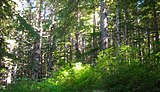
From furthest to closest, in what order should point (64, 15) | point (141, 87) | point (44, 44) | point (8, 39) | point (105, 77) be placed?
point (44, 44) < point (8, 39) < point (64, 15) < point (105, 77) < point (141, 87)

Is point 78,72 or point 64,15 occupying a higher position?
point 64,15

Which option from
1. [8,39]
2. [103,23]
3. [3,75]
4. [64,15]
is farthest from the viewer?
[3,75]

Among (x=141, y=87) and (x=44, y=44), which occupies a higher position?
(x=44, y=44)

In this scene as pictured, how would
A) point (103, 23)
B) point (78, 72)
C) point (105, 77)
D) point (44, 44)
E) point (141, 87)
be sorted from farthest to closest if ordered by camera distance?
point (44, 44) < point (103, 23) < point (78, 72) < point (105, 77) < point (141, 87)

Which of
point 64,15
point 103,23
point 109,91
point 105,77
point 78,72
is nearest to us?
point 109,91

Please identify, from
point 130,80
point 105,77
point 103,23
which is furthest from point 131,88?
point 103,23

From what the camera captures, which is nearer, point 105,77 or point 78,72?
point 105,77

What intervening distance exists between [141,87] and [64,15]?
6.76 metres

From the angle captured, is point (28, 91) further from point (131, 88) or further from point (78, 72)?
point (131, 88)

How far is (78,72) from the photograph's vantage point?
11.6 metres

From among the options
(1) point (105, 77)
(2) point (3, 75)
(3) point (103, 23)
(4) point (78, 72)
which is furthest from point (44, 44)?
(1) point (105, 77)

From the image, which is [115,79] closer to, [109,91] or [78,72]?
[109,91]

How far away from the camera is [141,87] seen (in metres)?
7.65

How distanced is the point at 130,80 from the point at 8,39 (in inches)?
669
